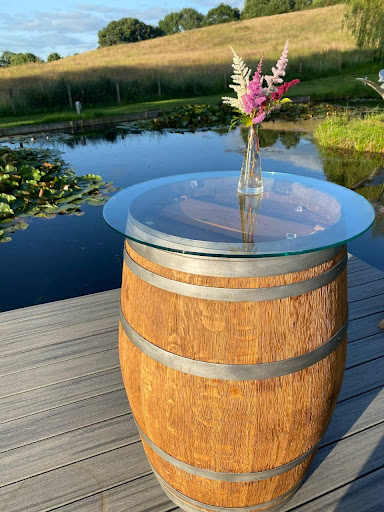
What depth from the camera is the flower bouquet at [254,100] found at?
4.92 ft

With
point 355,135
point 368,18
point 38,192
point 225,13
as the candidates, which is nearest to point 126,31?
point 225,13

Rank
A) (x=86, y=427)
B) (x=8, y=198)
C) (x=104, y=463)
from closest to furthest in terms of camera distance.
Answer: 1. (x=104, y=463)
2. (x=86, y=427)
3. (x=8, y=198)

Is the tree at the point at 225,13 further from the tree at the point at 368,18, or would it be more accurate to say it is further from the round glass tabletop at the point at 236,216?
the round glass tabletop at the point at 236,216

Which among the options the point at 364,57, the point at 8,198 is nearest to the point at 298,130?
the point at 8,198

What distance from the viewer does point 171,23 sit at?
63.6 m

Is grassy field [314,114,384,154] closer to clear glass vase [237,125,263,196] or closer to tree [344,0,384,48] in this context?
tree [344,0,384,48]

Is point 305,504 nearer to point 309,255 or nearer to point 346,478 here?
point 346,478

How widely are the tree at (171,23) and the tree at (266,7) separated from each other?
12862 millimetres

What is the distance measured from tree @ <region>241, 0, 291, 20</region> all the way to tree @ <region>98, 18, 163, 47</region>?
15235mm

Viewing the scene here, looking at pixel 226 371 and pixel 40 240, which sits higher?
pixel 226 371

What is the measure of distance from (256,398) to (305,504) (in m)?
0.65

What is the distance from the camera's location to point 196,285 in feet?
3.71

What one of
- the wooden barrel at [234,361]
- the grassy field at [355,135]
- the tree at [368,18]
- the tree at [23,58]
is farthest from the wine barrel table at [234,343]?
the tree at [23,58]

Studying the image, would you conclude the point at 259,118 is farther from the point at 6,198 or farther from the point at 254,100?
the point at 6,198
